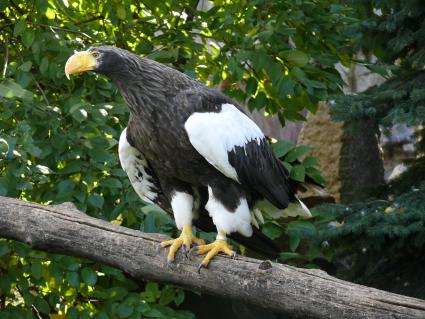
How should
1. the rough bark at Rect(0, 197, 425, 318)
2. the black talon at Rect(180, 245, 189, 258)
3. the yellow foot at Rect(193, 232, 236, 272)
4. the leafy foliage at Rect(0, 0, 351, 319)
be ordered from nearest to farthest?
the rough bark at Rect(0, 197, 425, 318) → the yellow foot at Rect(193, 232, 236, 272) → the black talon at Rect(180, 245, 189, 258) → the leafy foliage at Rect(0, 0, 351, 319)

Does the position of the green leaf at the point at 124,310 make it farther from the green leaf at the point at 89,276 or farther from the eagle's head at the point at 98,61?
the eagle's head at the point at 98,61

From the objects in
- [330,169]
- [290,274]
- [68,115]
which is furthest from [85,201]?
[330,169]

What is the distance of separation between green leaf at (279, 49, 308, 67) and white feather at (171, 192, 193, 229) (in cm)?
126

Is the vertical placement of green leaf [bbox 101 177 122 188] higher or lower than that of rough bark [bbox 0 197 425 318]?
lower

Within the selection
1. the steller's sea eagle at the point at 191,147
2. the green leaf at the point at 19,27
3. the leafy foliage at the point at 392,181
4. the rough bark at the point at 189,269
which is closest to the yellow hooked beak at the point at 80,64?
the steller's sea eagle at the point at 191,147

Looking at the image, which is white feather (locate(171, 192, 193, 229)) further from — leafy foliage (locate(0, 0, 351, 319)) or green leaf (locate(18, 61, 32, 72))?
green leaf (locate(18, 61, 32, 72))

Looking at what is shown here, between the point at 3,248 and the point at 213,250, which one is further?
the point at 3,248

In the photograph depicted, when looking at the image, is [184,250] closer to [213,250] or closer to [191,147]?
[213,250]

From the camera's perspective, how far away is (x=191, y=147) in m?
3.90

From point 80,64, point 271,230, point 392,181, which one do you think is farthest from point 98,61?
point 392,181

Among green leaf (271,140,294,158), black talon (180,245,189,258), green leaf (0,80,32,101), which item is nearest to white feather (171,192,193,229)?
black talon (180,245,189,258)

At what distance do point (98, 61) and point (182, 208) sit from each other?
81 cm

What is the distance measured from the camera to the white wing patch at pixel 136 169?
13.8 ft

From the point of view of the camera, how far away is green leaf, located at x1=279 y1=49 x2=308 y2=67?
501 cm
